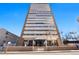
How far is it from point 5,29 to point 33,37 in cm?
63

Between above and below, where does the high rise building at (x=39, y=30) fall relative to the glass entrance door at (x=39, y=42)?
above

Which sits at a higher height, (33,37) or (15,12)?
(15,12)

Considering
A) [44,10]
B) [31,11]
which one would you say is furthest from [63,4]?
[31,11]

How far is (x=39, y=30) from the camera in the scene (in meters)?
3.25

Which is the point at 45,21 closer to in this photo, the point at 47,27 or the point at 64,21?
the point at 47,27

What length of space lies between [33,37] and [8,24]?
2.01ft

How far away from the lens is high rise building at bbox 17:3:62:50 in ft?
10.7

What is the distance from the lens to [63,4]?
338 cm

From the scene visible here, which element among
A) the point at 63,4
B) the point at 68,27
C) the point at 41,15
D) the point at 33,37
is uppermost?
the point at 63,4

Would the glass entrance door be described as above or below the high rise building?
below

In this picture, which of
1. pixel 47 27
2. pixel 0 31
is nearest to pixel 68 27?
pixel 47 27

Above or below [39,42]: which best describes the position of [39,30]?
above

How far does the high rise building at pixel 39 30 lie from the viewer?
326 centimetres
